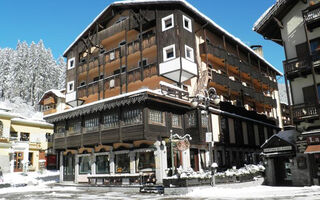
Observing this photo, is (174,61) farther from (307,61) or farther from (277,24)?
(307,61)

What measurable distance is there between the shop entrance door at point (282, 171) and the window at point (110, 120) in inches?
553

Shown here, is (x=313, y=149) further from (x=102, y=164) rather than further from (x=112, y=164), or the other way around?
(x=102, y=164)

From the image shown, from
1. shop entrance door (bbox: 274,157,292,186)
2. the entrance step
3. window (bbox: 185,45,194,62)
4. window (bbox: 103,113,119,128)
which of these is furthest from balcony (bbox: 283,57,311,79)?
window (bbox: 103,113,119,128)

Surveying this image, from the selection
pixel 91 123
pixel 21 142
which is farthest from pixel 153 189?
pixel 21 142

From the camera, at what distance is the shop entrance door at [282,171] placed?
79.2 feet

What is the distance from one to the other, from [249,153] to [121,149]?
17.7m

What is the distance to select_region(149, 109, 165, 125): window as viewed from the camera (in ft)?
83.6

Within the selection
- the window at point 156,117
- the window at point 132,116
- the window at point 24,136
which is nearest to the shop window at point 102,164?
the window at point 132,116

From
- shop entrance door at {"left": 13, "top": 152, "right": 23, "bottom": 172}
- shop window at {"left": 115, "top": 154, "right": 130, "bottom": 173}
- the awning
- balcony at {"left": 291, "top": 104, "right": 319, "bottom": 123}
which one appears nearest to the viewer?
the awning

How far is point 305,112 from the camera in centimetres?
2130

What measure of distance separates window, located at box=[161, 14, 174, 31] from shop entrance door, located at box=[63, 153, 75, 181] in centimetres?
1803

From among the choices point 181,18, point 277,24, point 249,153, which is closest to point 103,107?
point 181,18

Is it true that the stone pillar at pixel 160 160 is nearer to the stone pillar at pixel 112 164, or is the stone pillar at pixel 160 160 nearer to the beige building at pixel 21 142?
the stone pillar at pixel 112 164

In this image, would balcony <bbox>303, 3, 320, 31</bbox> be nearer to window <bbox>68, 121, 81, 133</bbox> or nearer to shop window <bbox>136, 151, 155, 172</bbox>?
shop window <bbox>136, 151, 155, 172</bbox>
